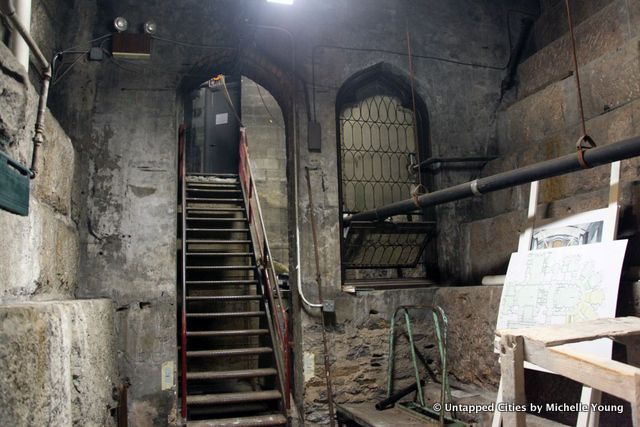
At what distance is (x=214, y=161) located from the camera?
10.4m

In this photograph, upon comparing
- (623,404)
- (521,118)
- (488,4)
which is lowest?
(623,404)

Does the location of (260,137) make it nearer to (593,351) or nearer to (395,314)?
(395,314)

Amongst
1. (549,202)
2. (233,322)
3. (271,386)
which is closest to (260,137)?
(233,322)

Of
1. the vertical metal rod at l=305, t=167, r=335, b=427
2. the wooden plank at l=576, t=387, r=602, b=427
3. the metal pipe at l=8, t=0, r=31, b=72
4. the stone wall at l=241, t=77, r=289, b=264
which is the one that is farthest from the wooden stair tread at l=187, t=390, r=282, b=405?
the stone wall at l=241, t=77, r=289, b=264

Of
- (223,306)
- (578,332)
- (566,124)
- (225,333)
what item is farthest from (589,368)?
(223,306)

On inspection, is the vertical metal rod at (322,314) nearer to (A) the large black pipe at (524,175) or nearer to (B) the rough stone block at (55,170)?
(A) the large black pipe at (524,175)

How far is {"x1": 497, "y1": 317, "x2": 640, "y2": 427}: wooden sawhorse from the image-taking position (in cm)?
147

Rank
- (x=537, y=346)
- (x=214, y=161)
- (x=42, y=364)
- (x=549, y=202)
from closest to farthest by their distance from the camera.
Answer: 1. (x=537, y=346)
2. (x=42, y=364)
3. (x=549, y=202)
4. (x=214, y=161)

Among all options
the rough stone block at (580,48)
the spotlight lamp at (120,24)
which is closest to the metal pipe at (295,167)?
the spotlight lamp at (120,24)

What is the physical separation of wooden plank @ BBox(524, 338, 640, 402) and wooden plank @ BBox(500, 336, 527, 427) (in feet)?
0.10

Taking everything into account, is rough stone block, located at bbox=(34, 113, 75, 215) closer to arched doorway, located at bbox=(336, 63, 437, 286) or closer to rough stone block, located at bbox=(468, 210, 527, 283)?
arched doorway, located at bbox=(336, 63, 437, 286)

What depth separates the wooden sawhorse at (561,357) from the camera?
4.82ft

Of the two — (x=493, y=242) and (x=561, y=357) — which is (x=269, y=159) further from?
(x=561, y=357)

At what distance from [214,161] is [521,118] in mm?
6859
